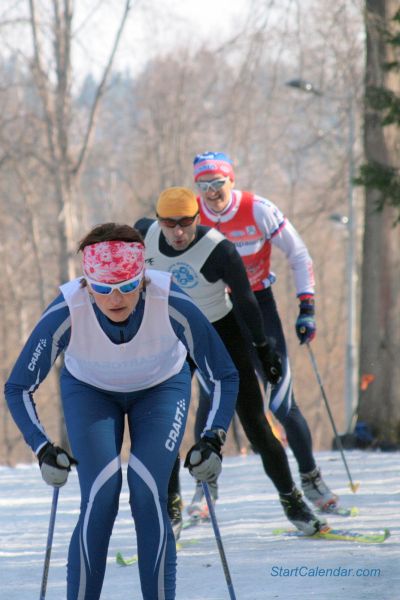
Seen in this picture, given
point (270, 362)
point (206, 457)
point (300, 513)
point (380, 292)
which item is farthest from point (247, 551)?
point (380, 292)

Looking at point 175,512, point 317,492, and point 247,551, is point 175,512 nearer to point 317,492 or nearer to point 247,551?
point 247,551

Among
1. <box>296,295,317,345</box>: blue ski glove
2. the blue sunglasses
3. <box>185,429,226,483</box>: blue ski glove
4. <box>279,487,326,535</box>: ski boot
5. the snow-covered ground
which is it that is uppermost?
the blue sunglasses

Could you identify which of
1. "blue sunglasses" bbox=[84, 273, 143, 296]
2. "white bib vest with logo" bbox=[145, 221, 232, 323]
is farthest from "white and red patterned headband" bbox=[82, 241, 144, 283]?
"white bib vest with logo" bbox=[145, 221, 232, 323]

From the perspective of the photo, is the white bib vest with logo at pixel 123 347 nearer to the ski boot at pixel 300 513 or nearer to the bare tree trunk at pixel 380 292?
the ski boot at pixel 300 513

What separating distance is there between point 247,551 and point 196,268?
1559 millimetres

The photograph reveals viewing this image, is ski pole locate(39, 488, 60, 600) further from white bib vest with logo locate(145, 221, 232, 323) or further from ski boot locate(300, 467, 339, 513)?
ski boot locate(300, 467, 339, 513)

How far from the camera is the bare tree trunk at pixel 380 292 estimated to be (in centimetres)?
1236

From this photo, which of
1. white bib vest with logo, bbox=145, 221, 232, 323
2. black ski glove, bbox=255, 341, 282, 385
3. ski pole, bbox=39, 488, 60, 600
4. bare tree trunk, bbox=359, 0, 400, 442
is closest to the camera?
ski pole, bbox=39, 488, 60, 600

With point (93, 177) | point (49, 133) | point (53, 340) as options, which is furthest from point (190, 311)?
point (93, 177)

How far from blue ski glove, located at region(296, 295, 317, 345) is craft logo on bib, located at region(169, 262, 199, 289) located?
105cm

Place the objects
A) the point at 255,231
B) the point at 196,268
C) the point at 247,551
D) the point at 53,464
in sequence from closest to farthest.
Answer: the point at 53,464
the point at 196,268
the point at 247,551
the point at 255,231

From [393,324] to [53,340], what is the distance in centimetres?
952

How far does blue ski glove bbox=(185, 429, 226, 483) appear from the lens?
401 centimetres

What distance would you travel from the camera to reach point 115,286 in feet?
12.9
